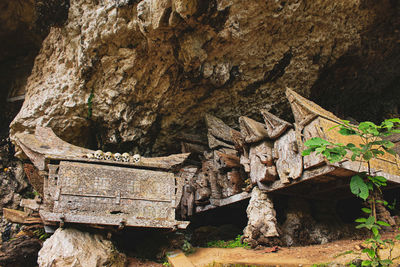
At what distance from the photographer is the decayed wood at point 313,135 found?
5730mm

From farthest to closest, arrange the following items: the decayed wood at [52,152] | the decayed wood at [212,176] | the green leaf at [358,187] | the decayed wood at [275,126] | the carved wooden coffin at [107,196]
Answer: the decayed wood at [212,176] < the decayed wood at [275,126] < the decayed wood at [52,152] < the carved wooden coffin at [107,196] < the green leaf at [358,187]

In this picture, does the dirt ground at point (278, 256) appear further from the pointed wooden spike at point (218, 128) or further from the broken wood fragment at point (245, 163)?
the pointed wooden spike at point (218, 128)

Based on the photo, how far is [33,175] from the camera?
760 centimetres

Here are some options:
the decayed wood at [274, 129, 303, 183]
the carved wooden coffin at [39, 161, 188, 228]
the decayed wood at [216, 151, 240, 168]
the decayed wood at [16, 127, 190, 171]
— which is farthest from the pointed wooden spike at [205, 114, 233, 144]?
the carved wooden coffin at [39, 161, 188, 228]

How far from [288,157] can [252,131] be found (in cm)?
134

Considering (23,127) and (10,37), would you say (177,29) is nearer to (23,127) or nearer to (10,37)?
(23,127)

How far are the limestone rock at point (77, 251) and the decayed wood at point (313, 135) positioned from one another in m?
4.31

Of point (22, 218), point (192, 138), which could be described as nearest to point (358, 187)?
point (22, 218)

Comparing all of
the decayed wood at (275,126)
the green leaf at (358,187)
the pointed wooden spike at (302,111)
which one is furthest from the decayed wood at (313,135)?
the green leaf at (358,187)

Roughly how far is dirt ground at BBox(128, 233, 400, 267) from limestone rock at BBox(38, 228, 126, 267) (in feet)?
2.12

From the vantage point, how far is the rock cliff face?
826 centimetres

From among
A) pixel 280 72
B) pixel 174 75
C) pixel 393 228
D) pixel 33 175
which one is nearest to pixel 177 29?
pixel 174 75

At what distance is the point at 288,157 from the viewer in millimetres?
6508

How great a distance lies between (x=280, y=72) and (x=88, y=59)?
6.19 metres
